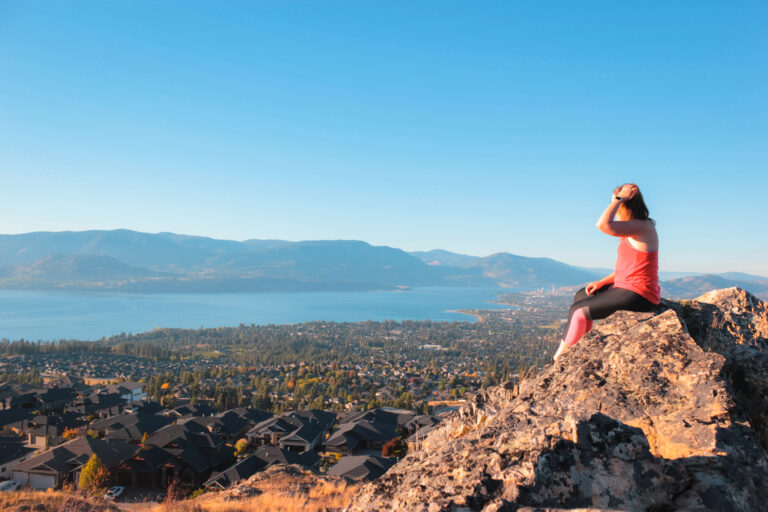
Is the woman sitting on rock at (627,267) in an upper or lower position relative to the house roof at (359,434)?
upper

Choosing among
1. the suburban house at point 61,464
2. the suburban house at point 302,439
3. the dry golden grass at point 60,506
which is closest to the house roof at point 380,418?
the suburban house at point 302,439

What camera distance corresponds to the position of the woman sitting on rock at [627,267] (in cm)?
305

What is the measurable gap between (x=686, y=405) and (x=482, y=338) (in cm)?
9543

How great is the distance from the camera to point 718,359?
2424mm

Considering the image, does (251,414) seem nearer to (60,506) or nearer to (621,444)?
(60,506)

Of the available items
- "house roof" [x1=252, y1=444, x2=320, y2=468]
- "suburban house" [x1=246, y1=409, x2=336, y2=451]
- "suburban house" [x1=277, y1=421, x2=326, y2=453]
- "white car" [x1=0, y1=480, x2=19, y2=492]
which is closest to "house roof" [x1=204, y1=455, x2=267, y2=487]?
"house roof" [x1=252, y1=444, x2=320, y2=468]

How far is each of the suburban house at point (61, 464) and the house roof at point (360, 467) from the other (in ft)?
24.3

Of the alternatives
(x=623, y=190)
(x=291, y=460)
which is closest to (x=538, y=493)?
(x=623, y=190)

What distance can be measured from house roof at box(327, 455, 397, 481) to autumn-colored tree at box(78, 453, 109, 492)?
6.72 meters

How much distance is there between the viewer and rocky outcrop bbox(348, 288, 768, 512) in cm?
181

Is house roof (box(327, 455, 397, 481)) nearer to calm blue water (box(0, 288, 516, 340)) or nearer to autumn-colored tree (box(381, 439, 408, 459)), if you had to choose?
autumn-colored tree (box(381, 439, 408, 459))

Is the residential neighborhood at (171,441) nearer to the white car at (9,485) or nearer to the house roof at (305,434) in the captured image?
the house roof at (305,434)

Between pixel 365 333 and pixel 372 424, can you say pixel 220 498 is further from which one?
pixel 365 333

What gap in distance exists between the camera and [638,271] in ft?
10.6
